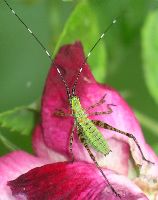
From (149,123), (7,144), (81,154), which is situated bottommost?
(149,123)

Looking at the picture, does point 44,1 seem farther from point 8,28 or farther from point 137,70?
point 137,70

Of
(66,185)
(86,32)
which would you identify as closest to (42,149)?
(66,185)

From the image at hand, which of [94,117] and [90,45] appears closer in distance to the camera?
[94,117]

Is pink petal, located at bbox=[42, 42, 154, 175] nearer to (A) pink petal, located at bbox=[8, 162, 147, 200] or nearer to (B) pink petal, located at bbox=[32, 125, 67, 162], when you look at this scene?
(B) pink petal, located at bbox=[32, 125, 67, 162]

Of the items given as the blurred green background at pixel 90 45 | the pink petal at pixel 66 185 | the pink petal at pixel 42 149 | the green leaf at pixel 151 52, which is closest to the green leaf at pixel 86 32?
the blurred green background at pixel 90 45

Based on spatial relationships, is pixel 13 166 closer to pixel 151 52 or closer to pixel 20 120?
pixel 20 120

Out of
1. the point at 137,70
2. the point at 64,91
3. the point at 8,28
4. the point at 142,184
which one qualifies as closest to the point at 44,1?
the point at 8,28

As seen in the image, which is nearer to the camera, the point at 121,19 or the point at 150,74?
the point at 150,74
